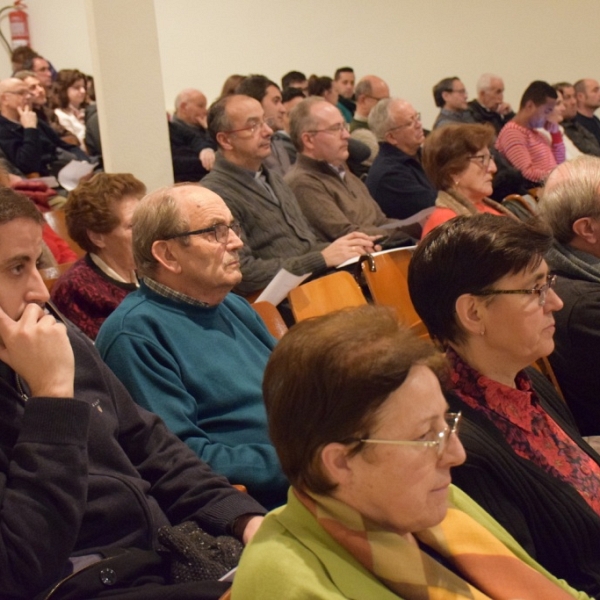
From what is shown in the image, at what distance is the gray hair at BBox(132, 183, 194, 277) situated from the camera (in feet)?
7.50

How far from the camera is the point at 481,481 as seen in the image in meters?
1.62

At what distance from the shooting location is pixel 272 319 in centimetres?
271

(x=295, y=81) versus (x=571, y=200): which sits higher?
(x=571, y=200)

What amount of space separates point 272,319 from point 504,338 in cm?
102

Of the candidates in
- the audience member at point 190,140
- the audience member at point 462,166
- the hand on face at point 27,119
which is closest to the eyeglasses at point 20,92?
the hand on face at point 27,119

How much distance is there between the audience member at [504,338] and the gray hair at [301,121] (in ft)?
8.43

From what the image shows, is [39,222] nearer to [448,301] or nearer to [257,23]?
[448,301]

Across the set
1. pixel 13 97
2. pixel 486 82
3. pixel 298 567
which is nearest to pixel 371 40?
pixel 486 82

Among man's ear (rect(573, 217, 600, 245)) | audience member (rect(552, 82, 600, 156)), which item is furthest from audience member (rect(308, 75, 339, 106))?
man's ear (rect(573, 217, 600, 245))

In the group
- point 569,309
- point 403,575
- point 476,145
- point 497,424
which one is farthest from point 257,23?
point 403,575

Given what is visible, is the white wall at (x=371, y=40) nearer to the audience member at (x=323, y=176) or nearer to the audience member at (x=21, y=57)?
the audience member at (x=21, y=57)

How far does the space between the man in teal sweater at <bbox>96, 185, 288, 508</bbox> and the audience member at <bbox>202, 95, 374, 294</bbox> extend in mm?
970

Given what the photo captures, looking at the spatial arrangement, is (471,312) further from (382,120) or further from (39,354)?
(382,120)

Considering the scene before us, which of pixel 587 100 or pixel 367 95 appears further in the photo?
pixel 587 100
